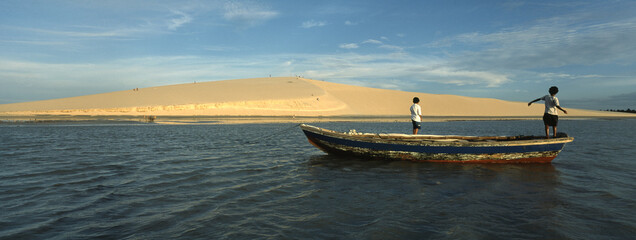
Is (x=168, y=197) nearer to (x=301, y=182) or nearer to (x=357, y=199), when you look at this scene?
(x=301, y=182)

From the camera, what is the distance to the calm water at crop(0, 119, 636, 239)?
488 centimetres

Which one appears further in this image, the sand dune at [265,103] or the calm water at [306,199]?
the sand dune at [265,103]

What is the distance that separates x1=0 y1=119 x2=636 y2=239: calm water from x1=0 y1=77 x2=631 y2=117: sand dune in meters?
42.6

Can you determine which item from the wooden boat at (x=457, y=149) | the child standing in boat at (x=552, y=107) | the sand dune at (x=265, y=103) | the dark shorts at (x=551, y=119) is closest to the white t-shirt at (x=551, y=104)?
the child standing in boat at (x=552, y=107)

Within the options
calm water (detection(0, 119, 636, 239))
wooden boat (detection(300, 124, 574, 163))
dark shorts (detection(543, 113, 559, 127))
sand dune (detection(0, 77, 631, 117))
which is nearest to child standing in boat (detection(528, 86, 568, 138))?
dark shorts (detection(543, 113, 559, 127))

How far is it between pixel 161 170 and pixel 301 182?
4.01m

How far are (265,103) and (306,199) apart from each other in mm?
55820

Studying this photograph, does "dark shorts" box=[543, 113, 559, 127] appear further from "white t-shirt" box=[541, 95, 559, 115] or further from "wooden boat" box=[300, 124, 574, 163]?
"wooden boat" box=[300, 124, 574, 163]

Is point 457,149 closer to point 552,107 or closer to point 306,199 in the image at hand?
point 552,107

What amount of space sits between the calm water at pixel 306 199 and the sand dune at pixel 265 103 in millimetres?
42592

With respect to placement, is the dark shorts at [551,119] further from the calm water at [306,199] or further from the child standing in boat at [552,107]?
the calm water at [306,199]

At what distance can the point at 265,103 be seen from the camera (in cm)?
6144

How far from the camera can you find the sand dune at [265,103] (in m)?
53.2

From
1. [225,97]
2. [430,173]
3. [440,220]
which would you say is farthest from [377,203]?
[225,97]
